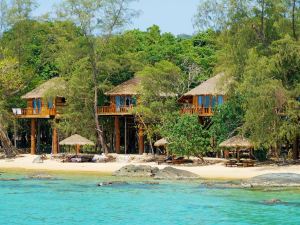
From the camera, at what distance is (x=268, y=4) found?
39.9m

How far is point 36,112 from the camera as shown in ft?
178

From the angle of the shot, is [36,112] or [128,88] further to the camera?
[36,112]

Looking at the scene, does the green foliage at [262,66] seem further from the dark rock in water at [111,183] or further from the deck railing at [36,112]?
the deck railing at [36,112]

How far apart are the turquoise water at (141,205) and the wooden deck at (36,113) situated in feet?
61.0

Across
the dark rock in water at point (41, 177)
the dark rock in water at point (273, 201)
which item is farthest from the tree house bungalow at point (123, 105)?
the dark rock in water at point (273, 201)

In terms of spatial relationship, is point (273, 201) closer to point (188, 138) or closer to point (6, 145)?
point (188, 138)

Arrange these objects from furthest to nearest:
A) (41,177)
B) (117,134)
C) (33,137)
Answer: (33,137), (117,134), (41,177)

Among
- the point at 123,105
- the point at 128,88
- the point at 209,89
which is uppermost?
the point at 128,88

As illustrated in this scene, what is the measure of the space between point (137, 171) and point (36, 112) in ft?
58.0

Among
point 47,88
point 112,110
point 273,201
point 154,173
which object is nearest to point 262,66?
point 154,173

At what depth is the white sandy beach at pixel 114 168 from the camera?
121 ft

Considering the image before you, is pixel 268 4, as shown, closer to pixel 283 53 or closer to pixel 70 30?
pixel 283 53

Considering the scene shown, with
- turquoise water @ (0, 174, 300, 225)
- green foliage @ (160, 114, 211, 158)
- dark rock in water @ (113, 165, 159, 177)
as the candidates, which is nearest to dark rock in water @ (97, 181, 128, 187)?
turquoise water @ (0, 174, 300, 225)

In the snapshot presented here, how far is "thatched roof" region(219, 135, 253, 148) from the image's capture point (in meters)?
39.1
